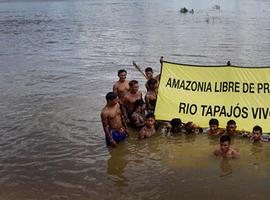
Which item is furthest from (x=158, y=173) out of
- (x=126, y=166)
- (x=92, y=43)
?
(x=92, y=43)

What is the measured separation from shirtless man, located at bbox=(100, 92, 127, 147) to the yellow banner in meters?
1.19

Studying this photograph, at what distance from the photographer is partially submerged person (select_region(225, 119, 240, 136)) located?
993 cm

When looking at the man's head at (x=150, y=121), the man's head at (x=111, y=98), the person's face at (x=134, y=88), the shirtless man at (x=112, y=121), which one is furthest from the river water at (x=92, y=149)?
the person's face at (x=134, y=88)

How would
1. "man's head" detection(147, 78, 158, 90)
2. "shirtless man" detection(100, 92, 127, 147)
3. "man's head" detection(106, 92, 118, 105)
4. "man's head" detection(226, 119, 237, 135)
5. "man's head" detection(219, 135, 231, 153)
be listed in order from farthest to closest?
1. "man's head" detection(147, 78, 158, 90)
2. "man's head" detection(226, 119, 237, 135)
3. "shirtless man" detection(100, 92, 127, 147)
4. "man's head" detection(106, 92, 118, 105)
5. "man's head" detection(219, 135, 231, 153)

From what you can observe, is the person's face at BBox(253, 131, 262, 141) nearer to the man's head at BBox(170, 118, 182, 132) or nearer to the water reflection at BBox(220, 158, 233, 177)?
the water reflection at BBox(220, 158, 233, 177)

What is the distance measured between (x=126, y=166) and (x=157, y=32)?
25.3 meters

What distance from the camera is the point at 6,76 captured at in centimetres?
1891

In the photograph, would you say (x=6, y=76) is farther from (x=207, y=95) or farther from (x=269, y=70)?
(x=269, y=70)

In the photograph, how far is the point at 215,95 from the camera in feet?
33.9

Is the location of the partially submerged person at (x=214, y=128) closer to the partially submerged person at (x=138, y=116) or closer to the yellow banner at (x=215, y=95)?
the yellow banner at (x=215, y=95)

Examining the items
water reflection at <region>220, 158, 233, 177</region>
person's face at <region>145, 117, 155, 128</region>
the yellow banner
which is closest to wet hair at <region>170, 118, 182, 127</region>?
the yellow banner

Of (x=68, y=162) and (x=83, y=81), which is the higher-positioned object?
Result: (x=83, y=81)

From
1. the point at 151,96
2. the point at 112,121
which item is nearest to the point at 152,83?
the point at 151,96

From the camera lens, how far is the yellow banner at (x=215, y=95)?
9.98 m
